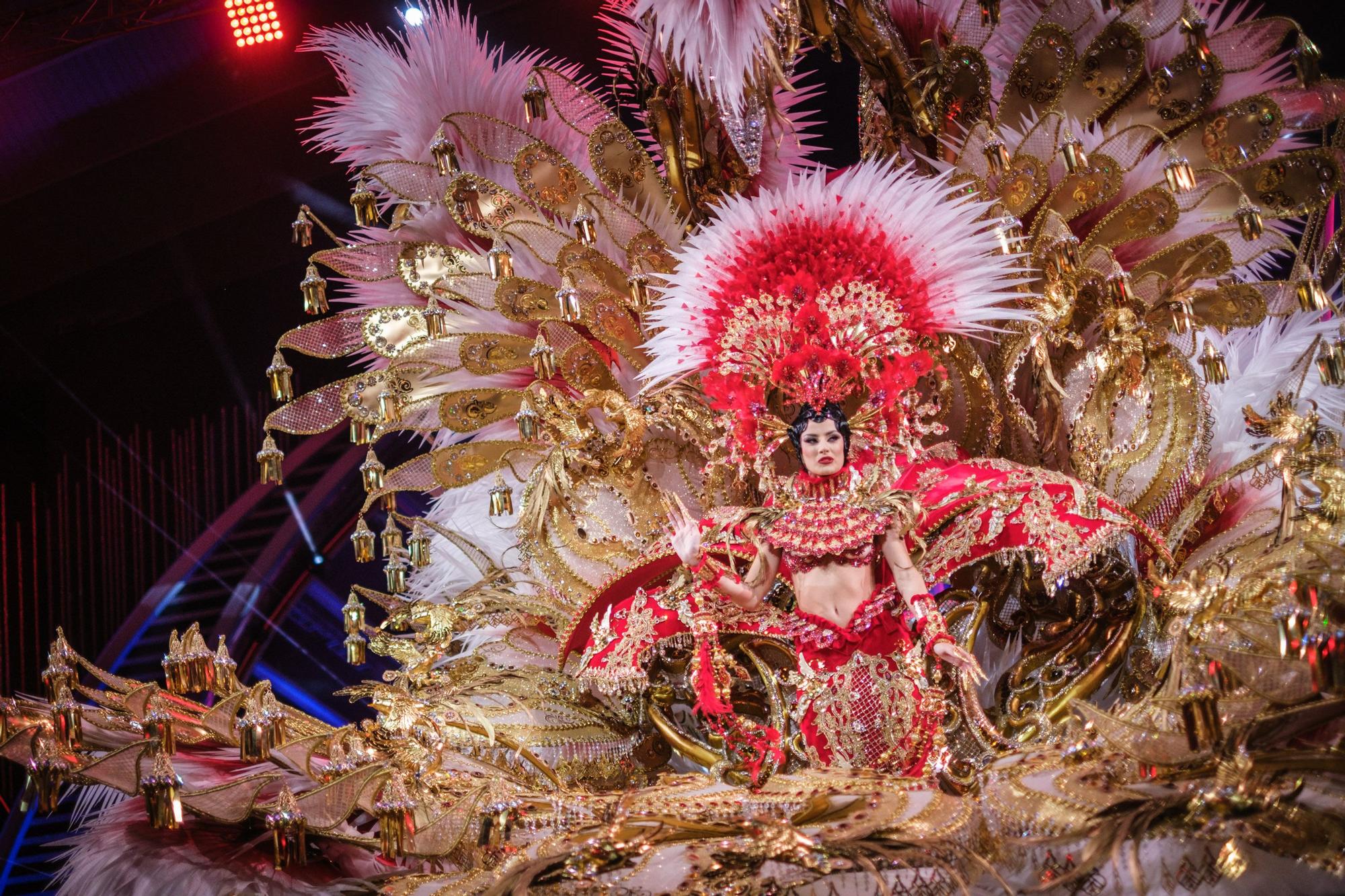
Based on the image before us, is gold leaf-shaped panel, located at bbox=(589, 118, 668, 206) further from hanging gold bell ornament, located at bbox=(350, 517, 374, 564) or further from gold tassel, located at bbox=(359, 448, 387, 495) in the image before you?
hanging gold bell ornament, located at bbox=(350, 517, 374, 564)

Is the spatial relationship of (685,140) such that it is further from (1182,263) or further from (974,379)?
(1182,263)

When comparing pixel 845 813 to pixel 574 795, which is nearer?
pixel 845 813

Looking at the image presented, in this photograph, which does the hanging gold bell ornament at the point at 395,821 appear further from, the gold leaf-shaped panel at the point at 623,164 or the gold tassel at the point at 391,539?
the gold leaf-shaped panel at the point at 623,164

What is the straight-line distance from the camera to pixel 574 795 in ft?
9.12

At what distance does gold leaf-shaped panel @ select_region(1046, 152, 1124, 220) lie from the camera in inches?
125

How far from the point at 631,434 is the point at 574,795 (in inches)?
39.3

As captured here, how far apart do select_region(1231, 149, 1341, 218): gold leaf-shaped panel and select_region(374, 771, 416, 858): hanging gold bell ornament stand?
7.87ft

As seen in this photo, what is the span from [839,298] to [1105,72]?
903 mm

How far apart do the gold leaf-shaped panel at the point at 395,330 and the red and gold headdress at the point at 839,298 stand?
822 millimetres

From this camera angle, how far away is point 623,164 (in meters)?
3.54

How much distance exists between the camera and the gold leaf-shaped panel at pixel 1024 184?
10.5 feet

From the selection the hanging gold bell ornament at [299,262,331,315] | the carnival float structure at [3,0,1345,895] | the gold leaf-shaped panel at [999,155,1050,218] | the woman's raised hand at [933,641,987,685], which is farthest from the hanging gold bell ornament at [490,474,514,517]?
the gold leaf-shaped panel at [999,155,1050,218]

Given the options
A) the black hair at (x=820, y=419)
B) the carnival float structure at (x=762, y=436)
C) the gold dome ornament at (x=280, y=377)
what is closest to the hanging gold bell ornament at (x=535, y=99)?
the carnival float structure at (x=762, y=436)

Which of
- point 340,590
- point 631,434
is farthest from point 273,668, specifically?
point 631,434
